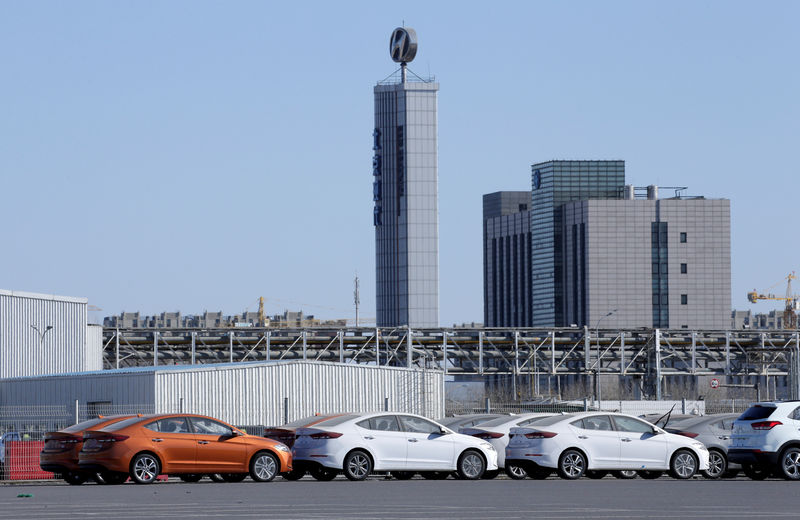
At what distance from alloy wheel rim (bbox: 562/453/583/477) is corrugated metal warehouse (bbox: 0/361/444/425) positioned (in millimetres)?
12109

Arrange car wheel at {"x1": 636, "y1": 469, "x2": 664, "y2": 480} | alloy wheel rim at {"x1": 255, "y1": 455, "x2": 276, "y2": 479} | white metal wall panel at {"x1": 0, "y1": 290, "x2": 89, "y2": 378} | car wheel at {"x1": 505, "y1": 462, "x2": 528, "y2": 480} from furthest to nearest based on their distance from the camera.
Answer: white metal wall panel at {"x1": 0, "y1": 290, "x2": 89, "y2": 378}, car wheel at {"x1": 636, "y1": 469, "x2": 664, "y2": 480}, car wheel at {"x1": 505, "y1": 462, "x2": 528, "y2": 480}, alloy wheel rim at {"x1": 255, "y1": 455, "x2": 276, "y2": 479}

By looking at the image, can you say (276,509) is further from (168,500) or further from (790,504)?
(790,504)

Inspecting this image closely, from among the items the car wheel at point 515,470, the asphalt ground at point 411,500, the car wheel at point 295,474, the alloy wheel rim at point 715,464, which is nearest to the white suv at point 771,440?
the asphalt ground at point 411,500

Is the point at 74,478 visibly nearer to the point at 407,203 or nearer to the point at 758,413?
the point at 758,413

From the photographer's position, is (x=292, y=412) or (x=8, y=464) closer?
(x=8, y=464)

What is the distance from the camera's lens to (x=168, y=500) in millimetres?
20453

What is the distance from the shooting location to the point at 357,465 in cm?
2609

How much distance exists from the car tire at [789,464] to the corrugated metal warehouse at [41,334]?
117 ft

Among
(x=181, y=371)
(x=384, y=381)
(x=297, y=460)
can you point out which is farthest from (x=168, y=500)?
(x=384, y=381)

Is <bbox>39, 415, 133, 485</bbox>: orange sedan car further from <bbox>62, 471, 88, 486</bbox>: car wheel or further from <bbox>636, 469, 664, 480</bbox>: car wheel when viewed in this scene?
<bbox>636, 469, 664, 480</bbox>: car wheel

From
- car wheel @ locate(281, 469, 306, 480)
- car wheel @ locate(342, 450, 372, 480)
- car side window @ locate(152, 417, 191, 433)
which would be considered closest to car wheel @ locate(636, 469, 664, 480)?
car wheel @ locate(342, 450, 372, 480)

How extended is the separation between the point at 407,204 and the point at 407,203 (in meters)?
0.17

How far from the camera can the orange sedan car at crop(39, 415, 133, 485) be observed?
2505 centimetres

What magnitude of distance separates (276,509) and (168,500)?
2.61 meters
